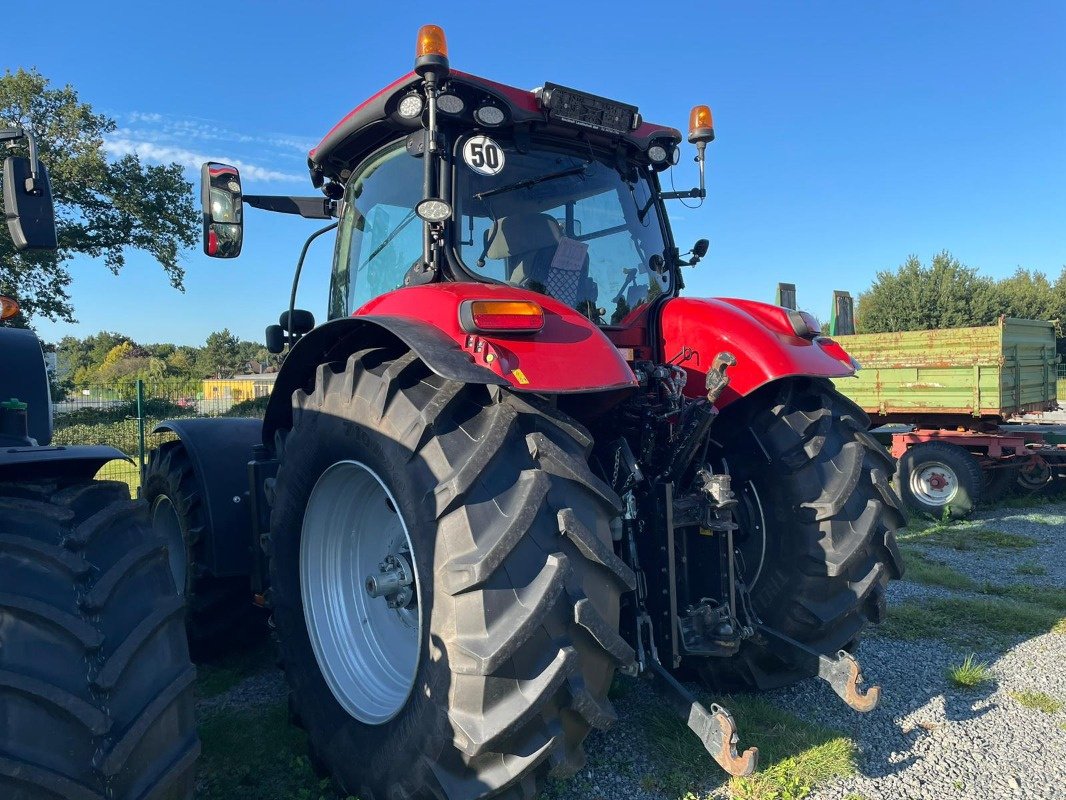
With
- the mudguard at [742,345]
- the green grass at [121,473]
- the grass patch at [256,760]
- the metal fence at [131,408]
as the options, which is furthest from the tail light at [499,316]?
the metal fence at [131,408]

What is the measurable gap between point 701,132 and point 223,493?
300cm

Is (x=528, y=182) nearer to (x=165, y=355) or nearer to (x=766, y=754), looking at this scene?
(x=766, y=754)

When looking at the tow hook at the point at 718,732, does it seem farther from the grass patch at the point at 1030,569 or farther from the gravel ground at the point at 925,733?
the grass patch at the point at 1030,569

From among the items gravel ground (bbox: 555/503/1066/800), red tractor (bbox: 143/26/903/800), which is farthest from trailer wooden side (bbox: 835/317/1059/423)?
red tractor (bbox: 143/26/903/800)

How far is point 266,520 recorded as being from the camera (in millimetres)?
3223

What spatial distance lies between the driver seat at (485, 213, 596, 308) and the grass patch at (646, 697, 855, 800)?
1.81 meters

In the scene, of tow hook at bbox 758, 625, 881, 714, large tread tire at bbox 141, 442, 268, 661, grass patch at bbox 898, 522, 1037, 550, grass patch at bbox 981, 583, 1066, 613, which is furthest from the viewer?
grass patch at bbox 898, 522, 1037, 550

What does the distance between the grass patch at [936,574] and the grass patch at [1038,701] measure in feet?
6.61

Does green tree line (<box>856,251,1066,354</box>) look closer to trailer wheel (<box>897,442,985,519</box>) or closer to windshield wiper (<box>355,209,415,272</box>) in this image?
trailer wheel (<box>897,442,985,519</box>)

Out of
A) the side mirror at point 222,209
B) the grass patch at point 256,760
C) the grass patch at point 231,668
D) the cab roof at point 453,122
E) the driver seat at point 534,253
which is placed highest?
the cab roof at point 453,122

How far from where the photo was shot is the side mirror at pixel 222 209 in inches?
122

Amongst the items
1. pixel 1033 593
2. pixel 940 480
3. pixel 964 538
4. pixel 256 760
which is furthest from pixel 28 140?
pixel 940 480

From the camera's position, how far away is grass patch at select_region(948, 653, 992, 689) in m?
3.40

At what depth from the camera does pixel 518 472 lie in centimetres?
198
